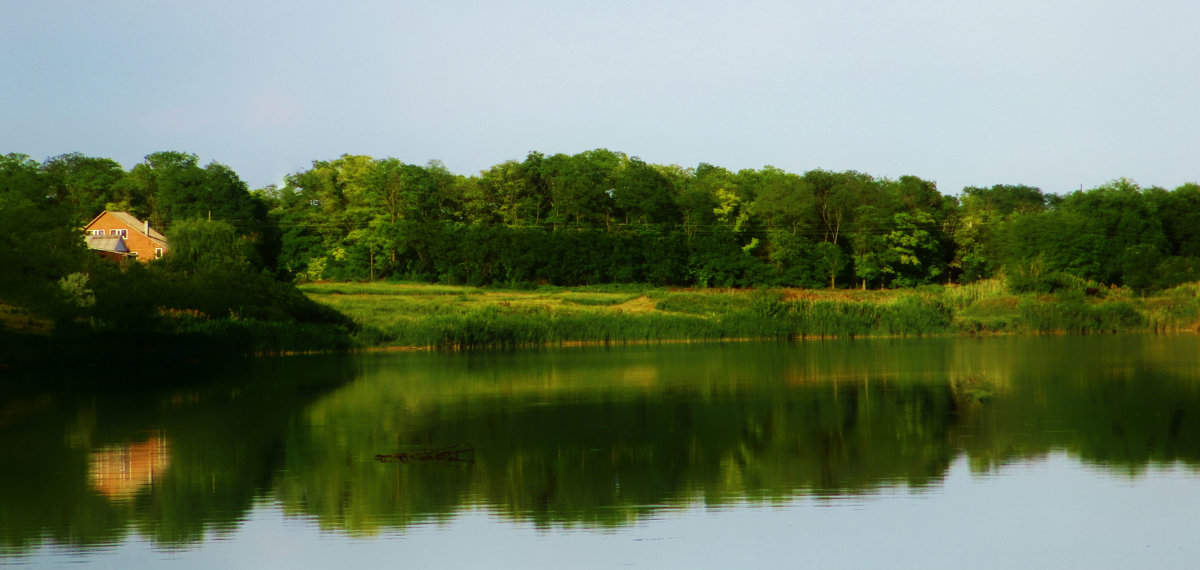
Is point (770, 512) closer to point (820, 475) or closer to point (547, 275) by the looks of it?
point (820, 475)

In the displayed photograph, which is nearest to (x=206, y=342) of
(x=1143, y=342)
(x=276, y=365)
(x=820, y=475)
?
(x=276, y=365)

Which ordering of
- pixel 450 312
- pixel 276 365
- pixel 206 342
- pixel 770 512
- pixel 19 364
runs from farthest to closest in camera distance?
pixel 450 312
pixel 206 342
pixel 276 365
pixel 19 364
pixel 770 512

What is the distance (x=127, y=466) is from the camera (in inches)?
538

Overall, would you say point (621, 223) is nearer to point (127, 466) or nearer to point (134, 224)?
point (134, 224)

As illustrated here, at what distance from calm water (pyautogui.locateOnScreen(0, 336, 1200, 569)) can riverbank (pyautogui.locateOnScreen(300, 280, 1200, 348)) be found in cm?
1702

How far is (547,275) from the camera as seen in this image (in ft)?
230

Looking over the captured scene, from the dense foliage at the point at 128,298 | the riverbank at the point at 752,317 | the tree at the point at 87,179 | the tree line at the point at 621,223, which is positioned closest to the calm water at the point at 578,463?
the dense foliage at the point at 128,298

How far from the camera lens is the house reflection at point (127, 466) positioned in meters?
12.2

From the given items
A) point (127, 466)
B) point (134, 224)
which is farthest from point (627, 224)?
point (127, 466)

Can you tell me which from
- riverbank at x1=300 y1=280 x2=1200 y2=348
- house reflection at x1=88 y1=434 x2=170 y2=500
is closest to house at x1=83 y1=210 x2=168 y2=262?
riverbank at x1=300 y1=280 x2=1200 y2=348

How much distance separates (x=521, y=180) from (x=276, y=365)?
52.8m

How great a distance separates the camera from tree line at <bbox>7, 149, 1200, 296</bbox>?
70.1m

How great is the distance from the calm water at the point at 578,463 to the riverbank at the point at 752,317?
17.0 m

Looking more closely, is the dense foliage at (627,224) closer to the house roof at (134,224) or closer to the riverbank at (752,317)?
the house roof at (134,224)
